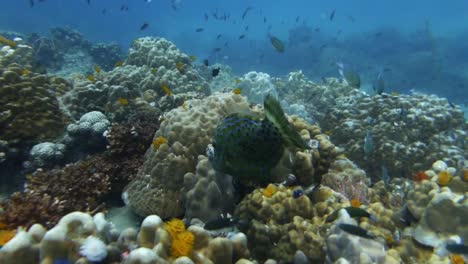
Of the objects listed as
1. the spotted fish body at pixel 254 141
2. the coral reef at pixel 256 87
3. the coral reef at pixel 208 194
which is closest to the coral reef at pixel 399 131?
the coral reef at pixel 256 87

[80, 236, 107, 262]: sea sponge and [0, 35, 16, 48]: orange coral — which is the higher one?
[0, 35, 16, 48]: orange coral

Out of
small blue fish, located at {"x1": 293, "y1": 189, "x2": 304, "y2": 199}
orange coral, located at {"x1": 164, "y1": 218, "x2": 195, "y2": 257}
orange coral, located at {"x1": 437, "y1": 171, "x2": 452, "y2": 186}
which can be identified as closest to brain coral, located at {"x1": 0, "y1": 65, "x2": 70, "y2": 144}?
orange coral, located at {"x1": 164, "y1": 218, "x2": 195, "y2": 257}

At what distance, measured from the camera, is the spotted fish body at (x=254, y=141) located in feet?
11.9

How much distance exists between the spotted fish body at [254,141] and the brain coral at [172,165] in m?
1.36

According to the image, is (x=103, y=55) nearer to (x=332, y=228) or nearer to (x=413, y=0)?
(x=332, y=228)

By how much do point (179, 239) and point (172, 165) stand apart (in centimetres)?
223

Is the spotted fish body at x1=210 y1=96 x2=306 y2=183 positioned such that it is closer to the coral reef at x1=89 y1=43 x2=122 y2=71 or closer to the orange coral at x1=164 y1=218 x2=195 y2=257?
the orange coral at x1=164 y1=218 x2=195 y2=257

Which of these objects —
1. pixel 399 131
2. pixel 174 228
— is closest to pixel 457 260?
pixel 174 228

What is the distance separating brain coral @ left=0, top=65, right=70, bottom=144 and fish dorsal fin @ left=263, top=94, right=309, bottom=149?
19.0 ft

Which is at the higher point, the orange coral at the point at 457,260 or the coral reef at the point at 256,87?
the coral reef at the point at 256,87

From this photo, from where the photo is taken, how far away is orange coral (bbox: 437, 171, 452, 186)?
5078mm

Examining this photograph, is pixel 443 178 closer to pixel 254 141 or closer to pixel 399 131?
pixel 254 141

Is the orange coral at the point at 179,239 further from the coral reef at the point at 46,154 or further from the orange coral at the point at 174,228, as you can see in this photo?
the coral reef at the point at 46,154

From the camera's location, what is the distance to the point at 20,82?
7387mm
